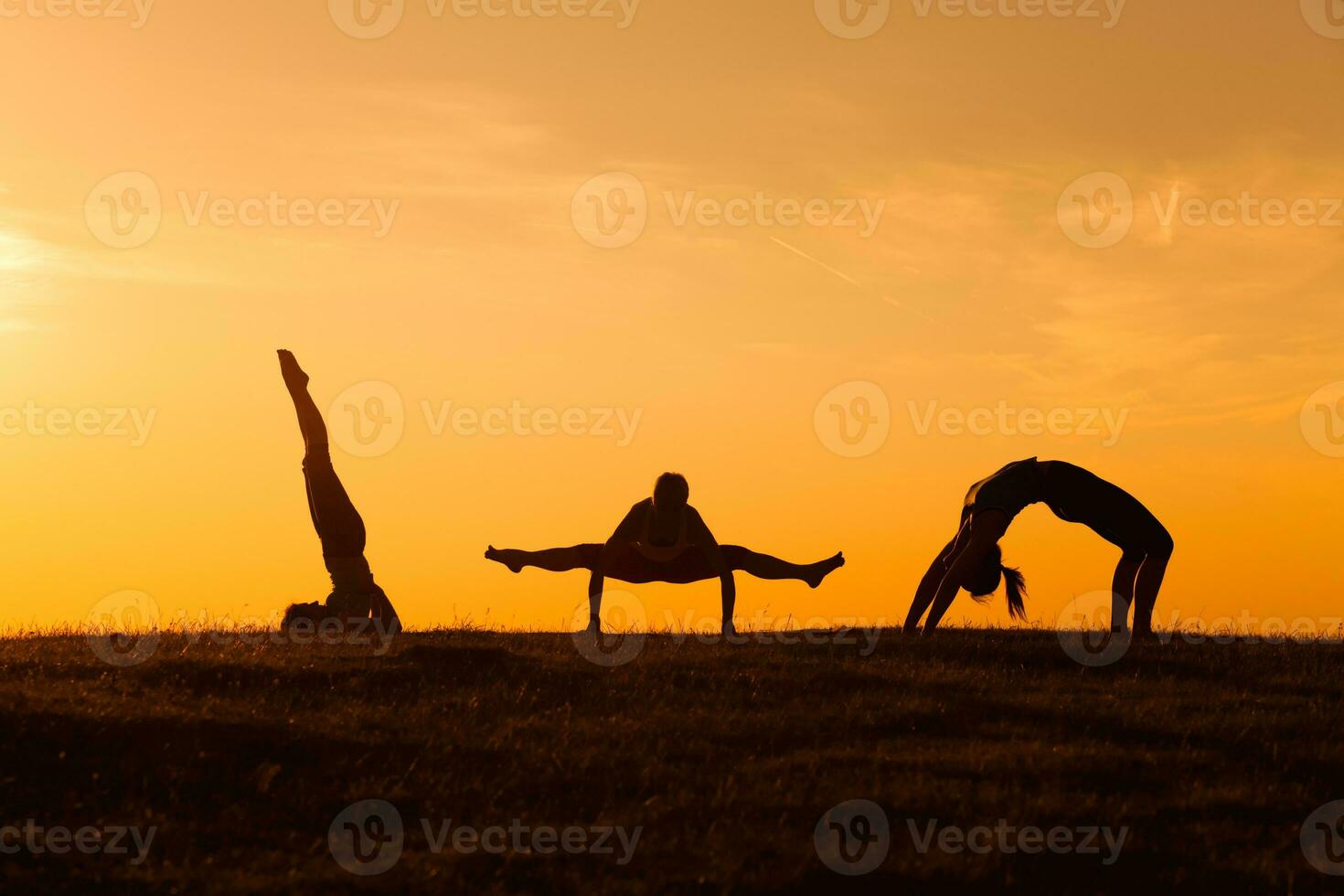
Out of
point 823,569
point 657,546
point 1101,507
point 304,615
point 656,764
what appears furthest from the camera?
point 823,569

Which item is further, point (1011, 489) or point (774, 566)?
point (774, 566)

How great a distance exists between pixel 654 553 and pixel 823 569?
344cm

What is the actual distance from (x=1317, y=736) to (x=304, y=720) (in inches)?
370

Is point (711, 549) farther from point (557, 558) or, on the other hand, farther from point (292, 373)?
point (292, 373)

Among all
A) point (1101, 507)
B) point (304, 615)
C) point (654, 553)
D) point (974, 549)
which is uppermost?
point (1101, 507)

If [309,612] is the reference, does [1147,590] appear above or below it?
above

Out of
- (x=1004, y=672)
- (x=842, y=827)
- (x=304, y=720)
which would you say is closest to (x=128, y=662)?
(x=304, y=720)

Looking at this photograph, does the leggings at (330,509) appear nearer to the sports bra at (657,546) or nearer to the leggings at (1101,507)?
the sports bra at (657,546)

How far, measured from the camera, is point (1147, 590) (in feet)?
61.2

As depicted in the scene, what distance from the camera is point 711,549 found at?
59.8 feet

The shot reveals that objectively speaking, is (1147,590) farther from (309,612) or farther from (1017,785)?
(309,612)

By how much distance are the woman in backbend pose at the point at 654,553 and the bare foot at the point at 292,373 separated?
3.59 m

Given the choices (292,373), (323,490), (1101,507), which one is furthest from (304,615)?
(1101,507)

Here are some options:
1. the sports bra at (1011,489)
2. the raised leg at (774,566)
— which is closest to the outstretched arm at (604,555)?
the raised leg at (774,566)
